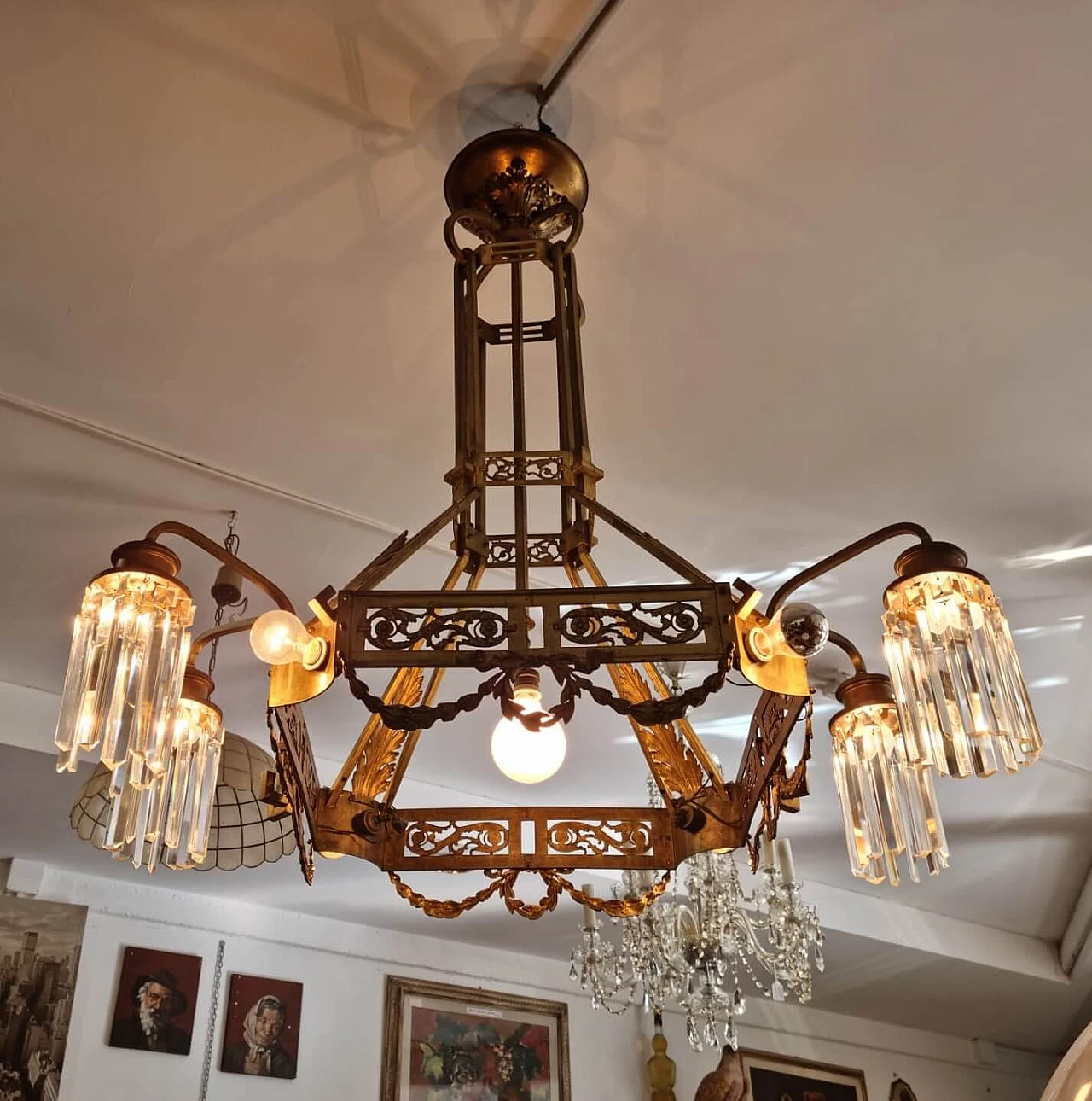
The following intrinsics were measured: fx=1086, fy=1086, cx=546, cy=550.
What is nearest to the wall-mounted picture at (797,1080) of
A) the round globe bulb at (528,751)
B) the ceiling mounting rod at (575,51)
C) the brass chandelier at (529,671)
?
the brass chandelier at (529,671)

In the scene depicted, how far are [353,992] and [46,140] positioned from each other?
4682mm

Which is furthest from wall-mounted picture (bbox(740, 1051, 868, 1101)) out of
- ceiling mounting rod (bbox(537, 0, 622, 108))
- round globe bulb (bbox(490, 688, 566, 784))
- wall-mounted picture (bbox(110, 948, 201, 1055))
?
ceiling mounting rod (bbox(537, 0, 622, 108))

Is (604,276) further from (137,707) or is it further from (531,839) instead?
(137,707)

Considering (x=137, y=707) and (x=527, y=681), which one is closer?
(x=137, y=707)

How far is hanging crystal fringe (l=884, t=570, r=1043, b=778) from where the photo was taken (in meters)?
1.89

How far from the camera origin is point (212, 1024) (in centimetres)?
522

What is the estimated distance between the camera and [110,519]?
11.3 feet

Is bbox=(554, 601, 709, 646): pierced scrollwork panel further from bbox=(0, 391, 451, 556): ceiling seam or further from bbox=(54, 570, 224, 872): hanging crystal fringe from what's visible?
bbox=(0, 391, 451, 556): ceiling seam

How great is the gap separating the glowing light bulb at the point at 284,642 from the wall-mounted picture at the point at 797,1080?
6.24m

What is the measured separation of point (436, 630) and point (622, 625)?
29 cm

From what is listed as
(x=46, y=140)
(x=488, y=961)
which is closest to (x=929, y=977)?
(x=488, y=961)

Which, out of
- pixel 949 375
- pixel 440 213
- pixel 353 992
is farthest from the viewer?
pixel 353 992

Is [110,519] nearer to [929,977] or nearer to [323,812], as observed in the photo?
[323,812]

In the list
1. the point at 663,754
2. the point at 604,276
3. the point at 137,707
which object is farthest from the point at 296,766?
the point at 604,276
